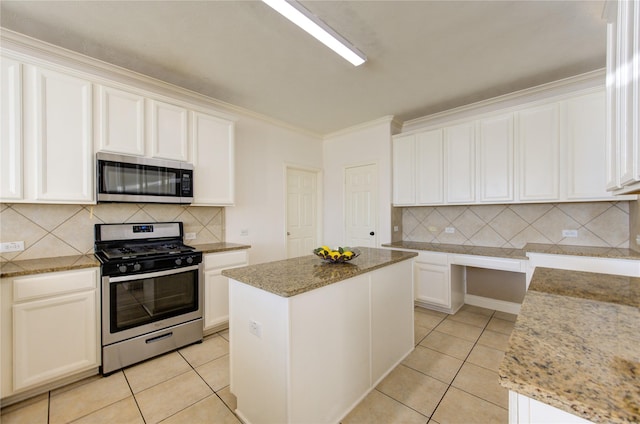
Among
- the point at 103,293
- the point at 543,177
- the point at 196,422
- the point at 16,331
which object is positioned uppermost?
the point at 543,177

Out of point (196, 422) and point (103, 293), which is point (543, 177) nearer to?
point (196, 422)

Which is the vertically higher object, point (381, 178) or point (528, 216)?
point (381, 178)

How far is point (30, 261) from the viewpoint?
82.0 inches

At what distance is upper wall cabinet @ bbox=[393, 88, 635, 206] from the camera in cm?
254

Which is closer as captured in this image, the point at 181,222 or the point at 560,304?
the point at 560,304

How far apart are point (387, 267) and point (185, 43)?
2.52 meters

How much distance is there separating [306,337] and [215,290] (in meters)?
1.68

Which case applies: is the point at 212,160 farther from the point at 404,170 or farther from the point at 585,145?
the point at 585,145

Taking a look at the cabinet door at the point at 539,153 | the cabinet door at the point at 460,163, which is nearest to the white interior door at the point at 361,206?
the cabinet door at the point at 460,163

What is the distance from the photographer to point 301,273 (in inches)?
65.2

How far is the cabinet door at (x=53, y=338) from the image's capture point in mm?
1768

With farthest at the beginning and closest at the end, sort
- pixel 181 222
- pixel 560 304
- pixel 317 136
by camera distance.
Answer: pixel 317 136 → pixel 181 222 → pixel 560 304

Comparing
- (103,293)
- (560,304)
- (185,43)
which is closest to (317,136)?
(185,43)

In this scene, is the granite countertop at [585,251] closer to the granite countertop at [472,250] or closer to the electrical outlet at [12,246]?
the granite countertop at [472,250]
